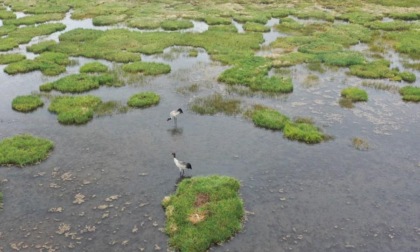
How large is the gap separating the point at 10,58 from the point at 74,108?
1722cm

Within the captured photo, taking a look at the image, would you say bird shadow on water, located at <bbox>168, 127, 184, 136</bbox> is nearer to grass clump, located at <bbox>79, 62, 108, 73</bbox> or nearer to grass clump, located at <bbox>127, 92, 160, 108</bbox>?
grass clump, located at <bbox>127, 92, 160, 108</bbox>

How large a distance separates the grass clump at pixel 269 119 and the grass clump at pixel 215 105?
188 centimetres

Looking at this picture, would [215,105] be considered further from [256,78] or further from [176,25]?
[176,25]

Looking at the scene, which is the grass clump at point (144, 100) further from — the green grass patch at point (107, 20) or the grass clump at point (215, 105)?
the green grass patch at point (107, 20)

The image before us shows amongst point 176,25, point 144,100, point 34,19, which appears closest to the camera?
point 144,100

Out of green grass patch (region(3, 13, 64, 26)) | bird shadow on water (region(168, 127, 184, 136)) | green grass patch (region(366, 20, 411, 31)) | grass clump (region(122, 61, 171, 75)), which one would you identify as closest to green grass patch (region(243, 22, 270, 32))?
green grass patch (region(366, 20, 411, 31))

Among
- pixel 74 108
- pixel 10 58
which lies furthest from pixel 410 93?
pixel 10 58

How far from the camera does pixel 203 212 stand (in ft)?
70.0

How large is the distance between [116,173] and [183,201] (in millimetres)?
5472

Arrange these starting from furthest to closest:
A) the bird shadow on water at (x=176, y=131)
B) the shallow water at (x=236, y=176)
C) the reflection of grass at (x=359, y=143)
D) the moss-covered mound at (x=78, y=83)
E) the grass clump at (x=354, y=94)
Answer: the moss-covered mound at (x=78, y=83) < the grass clump at (x=354, y=94) < the bird shadow on water at (x=176, y=131) < the reflection of grass at (x=359, y=143) < the shallow water at (x=236, y=176)

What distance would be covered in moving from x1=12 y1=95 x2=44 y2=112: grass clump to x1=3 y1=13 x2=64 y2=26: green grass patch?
30.6 m

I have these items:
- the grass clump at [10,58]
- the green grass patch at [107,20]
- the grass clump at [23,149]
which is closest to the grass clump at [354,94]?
the grass clump at [23,149]

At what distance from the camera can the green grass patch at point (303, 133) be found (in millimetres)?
28425

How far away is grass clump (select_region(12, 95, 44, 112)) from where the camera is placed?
1313 inches
